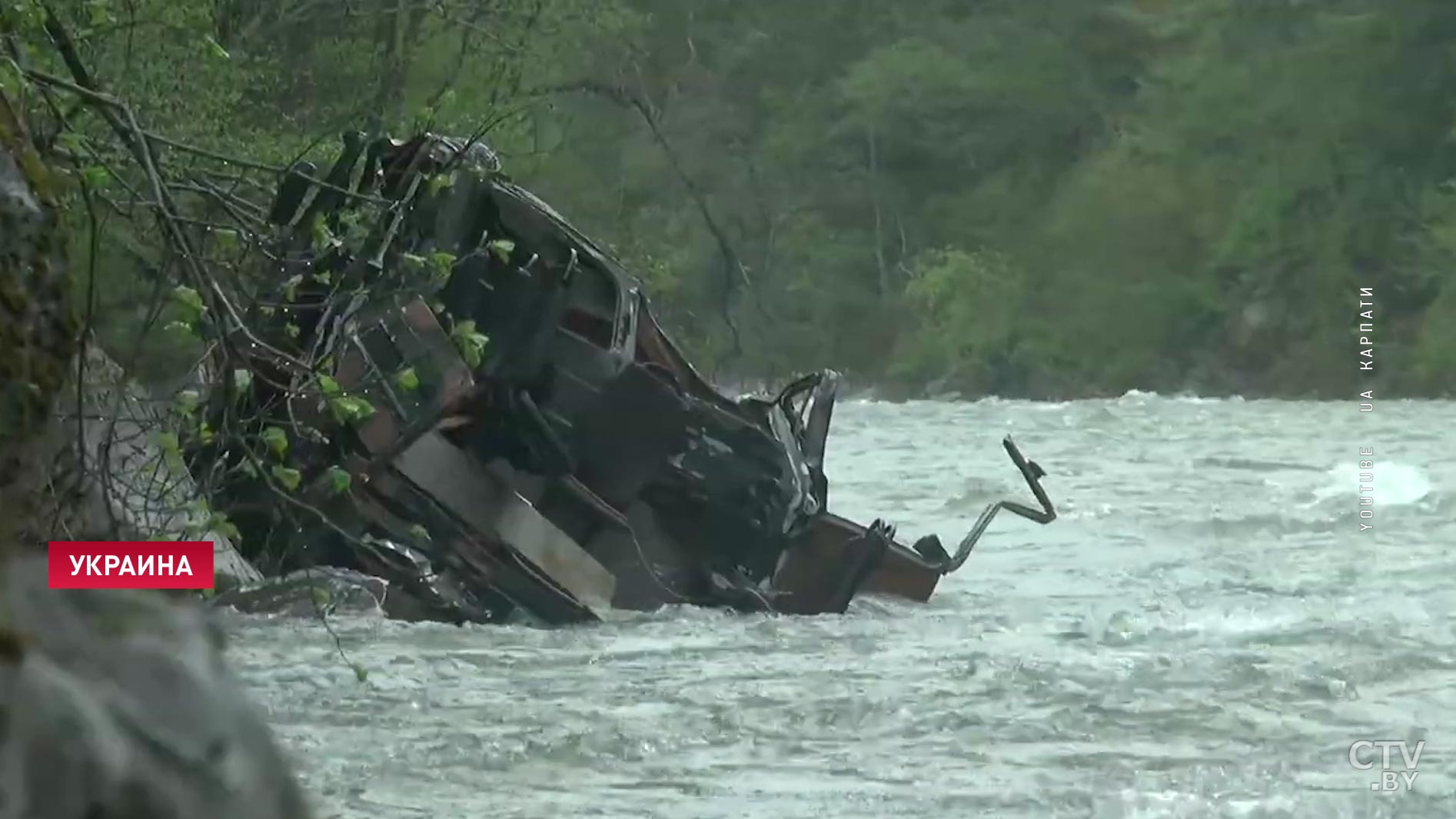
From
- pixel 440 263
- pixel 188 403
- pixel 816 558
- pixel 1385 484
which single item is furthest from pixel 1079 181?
pixel 188 403

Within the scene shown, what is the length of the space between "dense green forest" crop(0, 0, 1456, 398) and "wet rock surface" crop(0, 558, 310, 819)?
101ft

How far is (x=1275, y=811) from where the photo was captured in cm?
674

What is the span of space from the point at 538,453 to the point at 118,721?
9.68 metres

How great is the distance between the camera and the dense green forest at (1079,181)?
49031 mm

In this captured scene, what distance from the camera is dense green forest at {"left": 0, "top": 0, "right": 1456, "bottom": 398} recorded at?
49.0 meters

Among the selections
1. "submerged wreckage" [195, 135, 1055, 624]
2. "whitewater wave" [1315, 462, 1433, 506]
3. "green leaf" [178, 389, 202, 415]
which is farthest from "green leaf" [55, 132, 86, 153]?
"whitewater wave" [1315, 462, 1433, 506]

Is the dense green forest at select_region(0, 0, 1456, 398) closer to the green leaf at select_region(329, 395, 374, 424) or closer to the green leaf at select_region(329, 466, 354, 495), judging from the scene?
the green leaf at select_region(329, 466, 354, 495)

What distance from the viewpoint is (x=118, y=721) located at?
3.98 ft

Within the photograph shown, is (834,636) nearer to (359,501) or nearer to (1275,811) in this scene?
(359,501)

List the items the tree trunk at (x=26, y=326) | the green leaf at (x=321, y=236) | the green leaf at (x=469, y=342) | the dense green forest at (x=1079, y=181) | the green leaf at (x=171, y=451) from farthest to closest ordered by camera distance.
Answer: the dense green forest at (x=1079, y=181), the green leaf at (x=469, y=342), the green leaf at (x=321, y=236), the green leaf at (x=171, y=451), the tree trunk at (x=26, y=326)

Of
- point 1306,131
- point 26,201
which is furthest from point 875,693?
point 1306,131

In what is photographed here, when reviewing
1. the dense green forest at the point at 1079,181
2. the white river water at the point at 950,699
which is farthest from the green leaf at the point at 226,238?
the dense green forest at the point at 1079,181

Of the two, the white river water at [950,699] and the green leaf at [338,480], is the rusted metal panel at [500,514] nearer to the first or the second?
the white river water at [950,699]

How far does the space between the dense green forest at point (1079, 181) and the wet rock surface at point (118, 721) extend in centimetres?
3075
